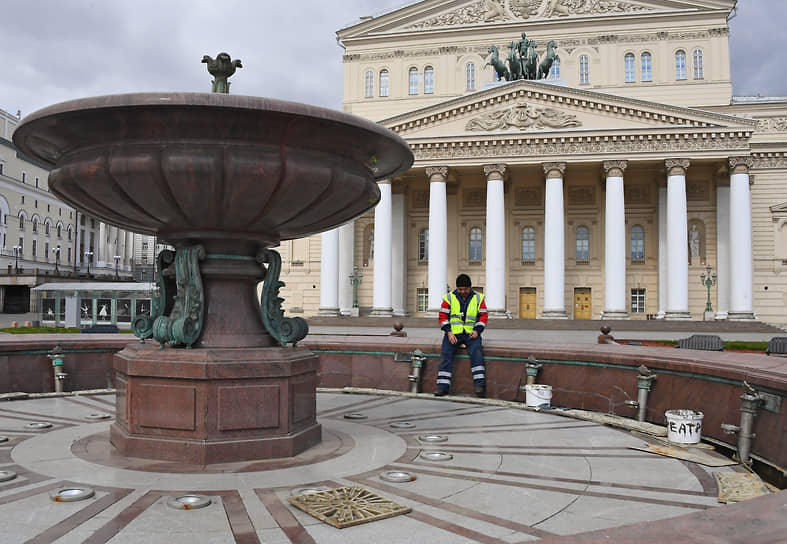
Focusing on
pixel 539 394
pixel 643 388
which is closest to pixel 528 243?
pixel 539 394

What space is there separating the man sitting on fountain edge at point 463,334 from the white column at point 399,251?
36963 millimetres

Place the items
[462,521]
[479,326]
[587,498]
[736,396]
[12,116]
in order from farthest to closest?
[12,116] → [479,326] → [736,396] → [587,498] → [462,521]

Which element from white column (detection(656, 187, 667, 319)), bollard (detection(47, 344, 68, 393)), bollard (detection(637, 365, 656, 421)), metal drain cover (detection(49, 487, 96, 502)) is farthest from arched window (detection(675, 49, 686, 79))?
metal drain cover (detection(49, 487, 96, 502))

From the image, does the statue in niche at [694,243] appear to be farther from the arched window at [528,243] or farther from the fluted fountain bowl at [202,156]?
the fluted fountain bowl at [202,156]

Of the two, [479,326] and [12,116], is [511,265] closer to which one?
[479,326]

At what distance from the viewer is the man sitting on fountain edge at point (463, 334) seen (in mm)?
8828

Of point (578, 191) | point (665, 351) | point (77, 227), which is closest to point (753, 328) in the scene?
point (578, 191)

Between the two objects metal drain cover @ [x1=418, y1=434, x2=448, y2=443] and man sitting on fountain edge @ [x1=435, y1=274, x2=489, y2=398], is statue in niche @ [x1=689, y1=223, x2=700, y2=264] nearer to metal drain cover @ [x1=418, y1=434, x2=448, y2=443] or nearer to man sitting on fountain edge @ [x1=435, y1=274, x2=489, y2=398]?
man sitting on fountain edge @ [x1=435, y1=274, x2=489, y2=398]

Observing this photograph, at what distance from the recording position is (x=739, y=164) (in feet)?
130

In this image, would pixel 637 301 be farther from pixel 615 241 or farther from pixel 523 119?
pixel 523 119

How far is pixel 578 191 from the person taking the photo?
A: 155 feet

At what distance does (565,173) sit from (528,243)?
5.42 meters

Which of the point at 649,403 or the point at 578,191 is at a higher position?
the point at 578,191

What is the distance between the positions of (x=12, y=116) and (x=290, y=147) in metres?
103
